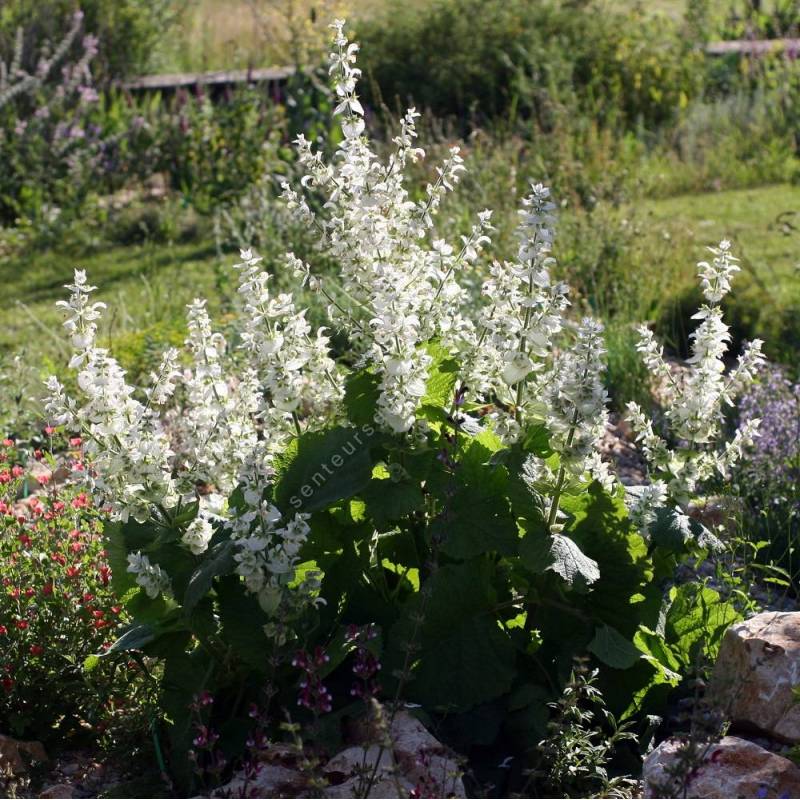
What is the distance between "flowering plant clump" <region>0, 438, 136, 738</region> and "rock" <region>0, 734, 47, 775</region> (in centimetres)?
4

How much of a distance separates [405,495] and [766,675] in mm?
1060

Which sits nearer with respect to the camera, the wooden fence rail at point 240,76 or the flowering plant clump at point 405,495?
the flowering plant clump at point 405,495

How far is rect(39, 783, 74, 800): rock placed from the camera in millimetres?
3285

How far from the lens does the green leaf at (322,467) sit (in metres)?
2.99

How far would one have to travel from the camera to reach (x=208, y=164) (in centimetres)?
938

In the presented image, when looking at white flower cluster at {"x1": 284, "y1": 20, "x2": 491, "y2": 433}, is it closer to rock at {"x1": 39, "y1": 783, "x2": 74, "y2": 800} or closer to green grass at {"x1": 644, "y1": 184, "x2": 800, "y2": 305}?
rock at {"x1": 39, "y1": 783, "x2": 74, "y2": 800}

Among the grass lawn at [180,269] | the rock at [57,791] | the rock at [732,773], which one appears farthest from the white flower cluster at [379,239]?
the grass lawn at [180,269]

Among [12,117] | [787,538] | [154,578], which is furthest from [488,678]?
[12,117]

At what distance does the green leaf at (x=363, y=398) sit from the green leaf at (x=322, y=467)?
1.2 inches

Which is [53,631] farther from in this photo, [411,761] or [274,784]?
[411,761]

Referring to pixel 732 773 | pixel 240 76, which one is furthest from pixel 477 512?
pixel 240 76

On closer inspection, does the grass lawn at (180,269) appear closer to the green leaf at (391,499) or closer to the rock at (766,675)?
the green leaf at (391,499)

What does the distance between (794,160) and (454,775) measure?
28.0 feet

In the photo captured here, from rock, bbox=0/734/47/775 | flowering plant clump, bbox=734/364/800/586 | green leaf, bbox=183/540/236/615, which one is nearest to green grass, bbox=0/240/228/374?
rock, bbox=0/734/47/775
